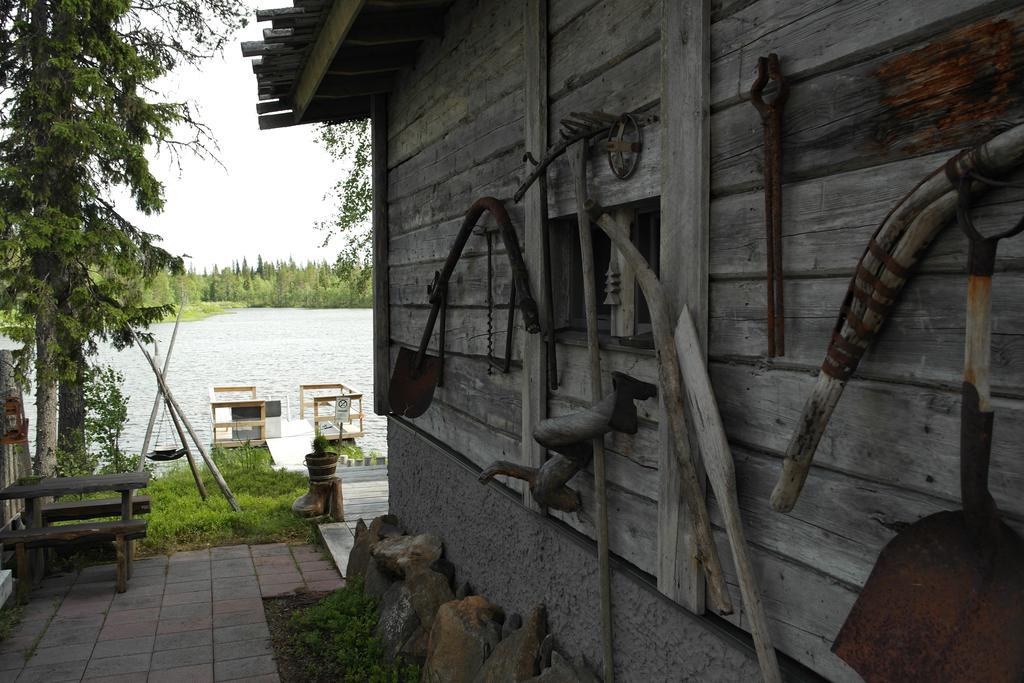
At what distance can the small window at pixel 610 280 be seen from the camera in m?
2.64

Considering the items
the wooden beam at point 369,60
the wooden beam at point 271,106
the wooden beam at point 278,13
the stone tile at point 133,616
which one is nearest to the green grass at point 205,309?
the wooden beam at point 271,106

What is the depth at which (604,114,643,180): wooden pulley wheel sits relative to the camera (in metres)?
2.48

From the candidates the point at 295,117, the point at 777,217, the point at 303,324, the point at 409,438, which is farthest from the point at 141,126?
the point at 303,324

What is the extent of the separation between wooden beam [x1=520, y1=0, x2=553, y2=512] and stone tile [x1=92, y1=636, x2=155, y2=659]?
2956mm

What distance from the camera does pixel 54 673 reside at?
4504mm

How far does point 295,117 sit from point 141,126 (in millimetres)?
4915

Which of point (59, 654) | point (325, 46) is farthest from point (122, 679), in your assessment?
point (325, 46)

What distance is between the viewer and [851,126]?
1673 mm

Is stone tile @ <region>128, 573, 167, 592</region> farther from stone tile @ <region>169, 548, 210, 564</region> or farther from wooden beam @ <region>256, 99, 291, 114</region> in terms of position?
wooden beam @ <region>256, 99, 291, 114</region>

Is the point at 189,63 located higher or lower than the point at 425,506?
higher

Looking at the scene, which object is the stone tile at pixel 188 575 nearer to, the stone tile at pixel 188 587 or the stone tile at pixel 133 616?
the stone tile at pixel 188 587

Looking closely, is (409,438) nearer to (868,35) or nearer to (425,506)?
(425,506)

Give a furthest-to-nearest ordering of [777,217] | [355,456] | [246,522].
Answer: [355,456]
[246,522]
[777,217]

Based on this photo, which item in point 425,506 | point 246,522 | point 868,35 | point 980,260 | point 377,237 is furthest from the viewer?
point 246,522
